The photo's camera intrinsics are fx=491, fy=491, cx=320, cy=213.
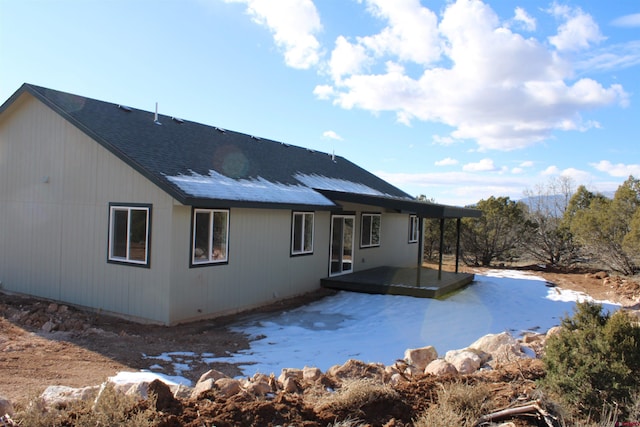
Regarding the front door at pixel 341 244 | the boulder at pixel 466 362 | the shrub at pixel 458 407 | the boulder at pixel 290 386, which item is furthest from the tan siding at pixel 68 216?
the shrub at pixel 458 407

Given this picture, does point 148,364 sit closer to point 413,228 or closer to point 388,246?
point 388,246

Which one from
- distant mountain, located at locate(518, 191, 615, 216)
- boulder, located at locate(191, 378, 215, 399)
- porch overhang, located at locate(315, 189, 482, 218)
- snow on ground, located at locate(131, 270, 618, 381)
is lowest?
snow on ground, located at locate(131, 270, 618, 381)

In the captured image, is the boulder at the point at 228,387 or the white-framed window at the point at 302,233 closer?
the boulder at the point at 228,387

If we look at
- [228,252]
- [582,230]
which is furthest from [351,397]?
[582,230]

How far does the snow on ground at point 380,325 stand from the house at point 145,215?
1.17m

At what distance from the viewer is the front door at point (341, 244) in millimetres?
13984

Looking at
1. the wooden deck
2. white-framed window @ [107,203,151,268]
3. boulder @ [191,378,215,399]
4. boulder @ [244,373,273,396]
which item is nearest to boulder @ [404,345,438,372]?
boulder @ [244,373,273,396]

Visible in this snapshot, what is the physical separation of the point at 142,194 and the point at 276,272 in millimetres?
3683

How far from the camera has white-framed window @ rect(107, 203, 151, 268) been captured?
9.03m

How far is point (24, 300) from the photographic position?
33.7 feet

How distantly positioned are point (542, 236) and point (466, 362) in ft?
57.0

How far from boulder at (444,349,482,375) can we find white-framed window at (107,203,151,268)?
5.79 metres

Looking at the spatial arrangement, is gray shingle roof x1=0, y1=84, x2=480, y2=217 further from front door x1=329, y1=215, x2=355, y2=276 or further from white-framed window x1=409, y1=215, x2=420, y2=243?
white-framed window x1=409, y1=215, x2=420, y2=243

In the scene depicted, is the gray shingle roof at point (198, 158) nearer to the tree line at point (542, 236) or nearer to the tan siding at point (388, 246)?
the tan siding at point (388, 246)
